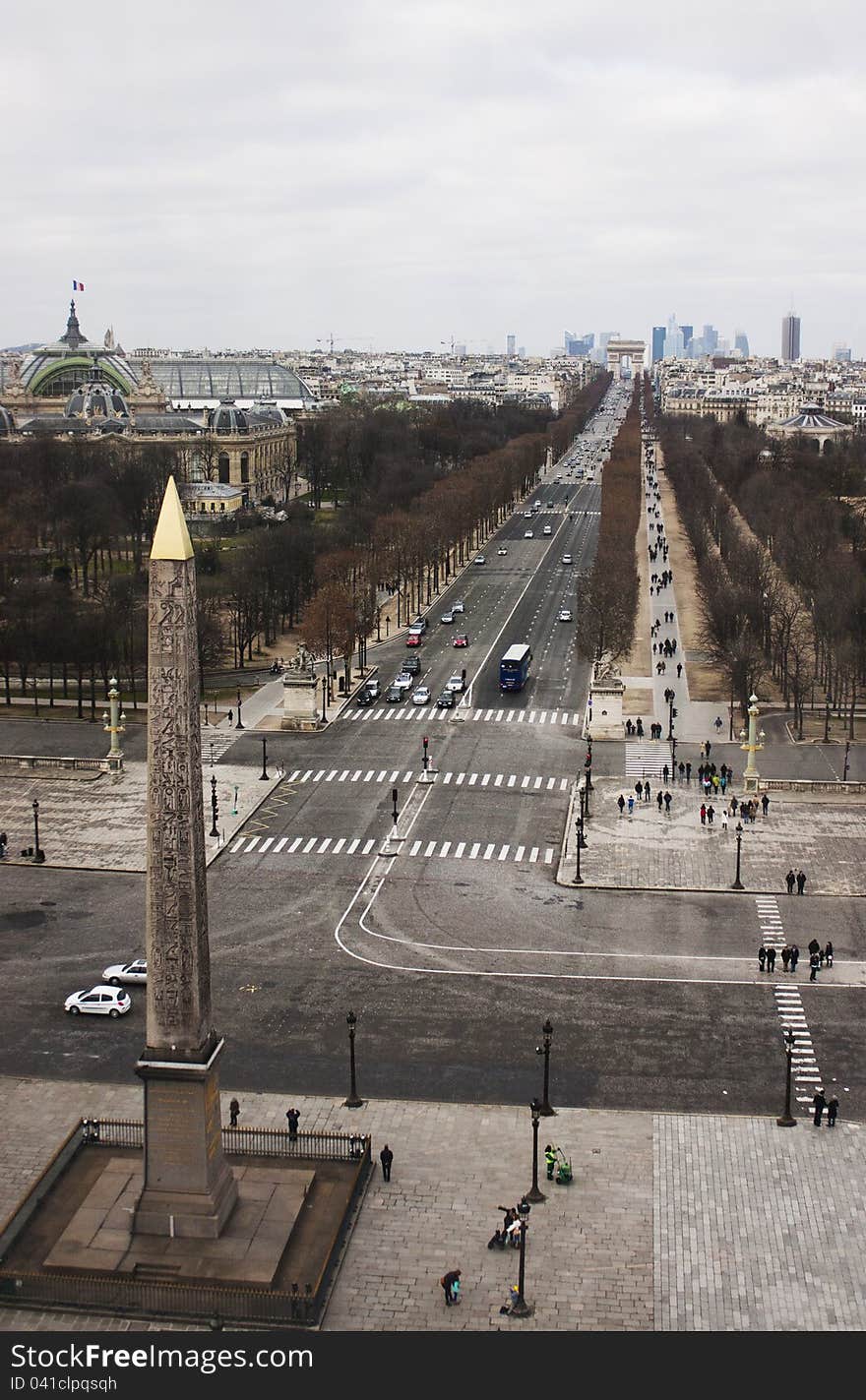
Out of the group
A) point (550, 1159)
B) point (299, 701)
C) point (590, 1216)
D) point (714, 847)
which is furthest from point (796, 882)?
point (299, 701)

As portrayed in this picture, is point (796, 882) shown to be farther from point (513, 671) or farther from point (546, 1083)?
point (513, 671)

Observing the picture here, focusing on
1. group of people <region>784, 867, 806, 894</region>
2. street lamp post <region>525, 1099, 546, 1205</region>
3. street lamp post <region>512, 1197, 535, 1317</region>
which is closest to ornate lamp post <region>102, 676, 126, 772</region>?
group of people <region>784, 867, 806, 894</region>

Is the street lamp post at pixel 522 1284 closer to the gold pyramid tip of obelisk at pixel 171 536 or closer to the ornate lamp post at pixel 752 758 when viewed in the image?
the gold pyramid tip of obelisk at pixel 171 536

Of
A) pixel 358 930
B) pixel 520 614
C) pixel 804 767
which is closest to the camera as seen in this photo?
pixel 358 930

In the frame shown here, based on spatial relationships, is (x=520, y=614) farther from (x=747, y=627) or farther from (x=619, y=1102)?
(x=619, y=1102)

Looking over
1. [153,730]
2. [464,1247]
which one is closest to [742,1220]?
[464,1247]

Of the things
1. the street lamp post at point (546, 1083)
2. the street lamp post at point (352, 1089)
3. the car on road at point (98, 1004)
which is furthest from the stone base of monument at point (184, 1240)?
the car on road at point (98, 1004)
